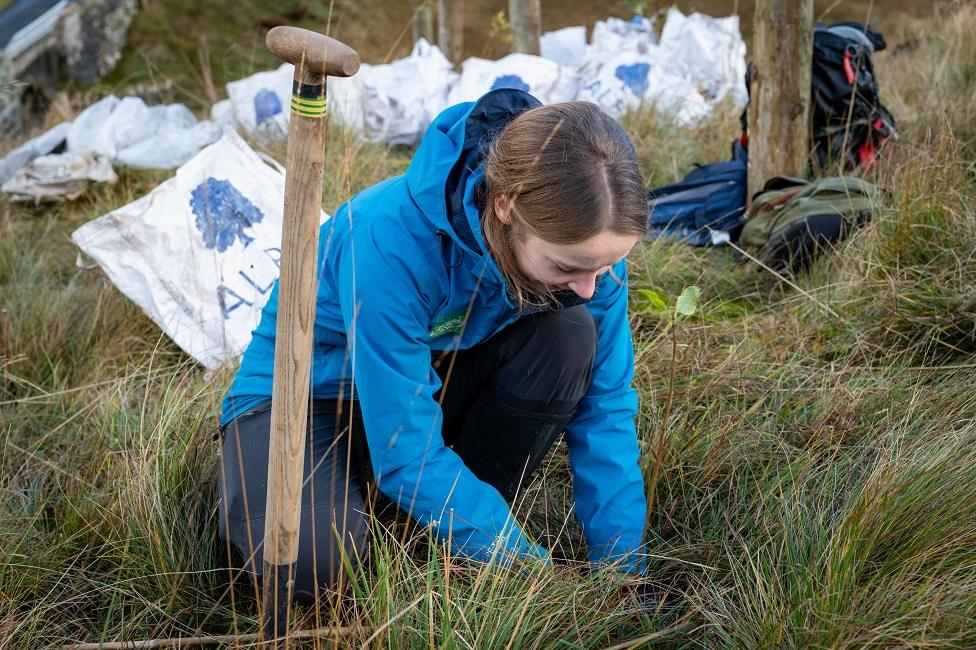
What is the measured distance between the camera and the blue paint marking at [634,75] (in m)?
5.22

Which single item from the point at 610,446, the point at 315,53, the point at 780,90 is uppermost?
the point at 315,53

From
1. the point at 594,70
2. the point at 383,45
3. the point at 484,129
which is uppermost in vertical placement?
the point at 484,129

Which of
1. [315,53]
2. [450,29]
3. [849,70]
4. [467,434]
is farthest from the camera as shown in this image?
[450,29]

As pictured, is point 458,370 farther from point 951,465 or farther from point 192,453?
point 951,465

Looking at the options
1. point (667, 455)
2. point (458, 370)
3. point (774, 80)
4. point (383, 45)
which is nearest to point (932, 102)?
point (774, 80)

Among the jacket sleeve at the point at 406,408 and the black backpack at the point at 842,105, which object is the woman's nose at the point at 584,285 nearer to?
the jacket sleeve at the point at 406,408

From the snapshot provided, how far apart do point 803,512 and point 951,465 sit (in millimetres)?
289

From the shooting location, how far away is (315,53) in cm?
121

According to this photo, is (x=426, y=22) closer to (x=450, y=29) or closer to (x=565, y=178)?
(x=450, y=29)

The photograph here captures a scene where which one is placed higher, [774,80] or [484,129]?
[484,129]

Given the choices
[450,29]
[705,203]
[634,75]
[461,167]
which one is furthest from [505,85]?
[461,167]

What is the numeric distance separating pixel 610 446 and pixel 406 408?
1.63ft

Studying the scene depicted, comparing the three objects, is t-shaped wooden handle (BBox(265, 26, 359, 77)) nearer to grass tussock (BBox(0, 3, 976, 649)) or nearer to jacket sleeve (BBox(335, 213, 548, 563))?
jacket sleeve (BBox(335, 213, 548, 563))

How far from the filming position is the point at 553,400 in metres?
1.99
